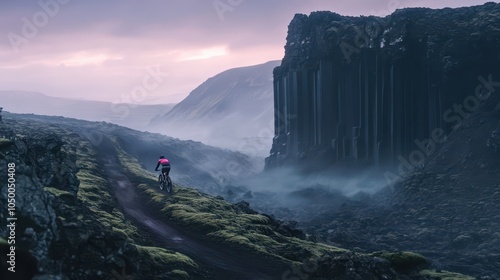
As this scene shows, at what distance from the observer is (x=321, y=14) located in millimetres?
150875

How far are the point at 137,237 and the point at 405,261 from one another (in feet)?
60.9

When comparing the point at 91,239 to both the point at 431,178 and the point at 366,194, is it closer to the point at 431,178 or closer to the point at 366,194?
the point at 431,178

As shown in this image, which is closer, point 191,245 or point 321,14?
point 191,245

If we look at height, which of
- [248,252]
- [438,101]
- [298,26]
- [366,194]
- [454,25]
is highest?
[298,26]

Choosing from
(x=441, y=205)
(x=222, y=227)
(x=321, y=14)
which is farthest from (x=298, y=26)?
(x=222, y=227)

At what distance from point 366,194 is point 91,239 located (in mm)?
93559

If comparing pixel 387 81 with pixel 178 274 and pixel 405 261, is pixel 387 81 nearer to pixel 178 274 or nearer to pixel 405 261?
pixel 405 261

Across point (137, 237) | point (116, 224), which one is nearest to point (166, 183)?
point (116, 224)

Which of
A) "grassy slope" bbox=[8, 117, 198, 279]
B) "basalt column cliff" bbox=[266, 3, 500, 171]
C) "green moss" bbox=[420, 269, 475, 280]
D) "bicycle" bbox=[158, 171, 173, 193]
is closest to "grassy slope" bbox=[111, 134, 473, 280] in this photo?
"green moss" bbox=[420, 269, 475, 280]

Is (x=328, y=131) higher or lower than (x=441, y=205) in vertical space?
higher

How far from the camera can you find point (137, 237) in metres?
30.1

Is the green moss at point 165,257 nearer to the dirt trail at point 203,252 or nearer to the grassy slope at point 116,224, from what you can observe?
the grassy slope at point 116,224

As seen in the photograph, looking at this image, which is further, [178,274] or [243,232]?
[243,232]

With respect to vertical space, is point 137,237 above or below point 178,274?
above
